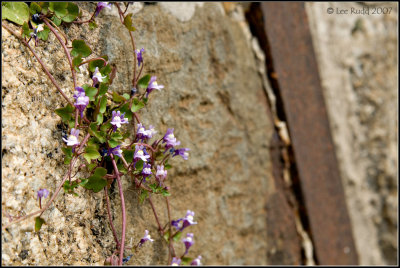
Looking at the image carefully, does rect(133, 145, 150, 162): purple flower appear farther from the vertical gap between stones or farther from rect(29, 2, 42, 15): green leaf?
the vertical gap between stones

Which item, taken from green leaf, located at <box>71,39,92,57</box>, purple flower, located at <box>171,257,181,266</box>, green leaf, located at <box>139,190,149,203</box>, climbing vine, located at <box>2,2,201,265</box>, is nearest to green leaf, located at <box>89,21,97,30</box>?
climbing vine, located at <box>2,2,201,265</box>

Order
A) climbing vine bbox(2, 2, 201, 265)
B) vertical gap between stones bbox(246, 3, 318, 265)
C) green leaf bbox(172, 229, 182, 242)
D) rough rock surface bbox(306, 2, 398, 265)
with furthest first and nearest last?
rough rock surface bbox(306, 2, 398, 265) → vertical gap between stones bbox(246, 3, 318, 265) → green leaf bbox(172, 229, 182, 242) → climbing vine bbox(2, 2, 201, 265)

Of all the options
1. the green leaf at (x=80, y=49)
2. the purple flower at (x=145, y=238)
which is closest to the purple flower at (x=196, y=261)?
the purple flower at (x=145, y=238)

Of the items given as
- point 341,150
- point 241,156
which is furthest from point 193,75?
point 341,150

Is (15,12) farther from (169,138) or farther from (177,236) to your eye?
(177,236)

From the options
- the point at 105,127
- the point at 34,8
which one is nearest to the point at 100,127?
the point at 105,127

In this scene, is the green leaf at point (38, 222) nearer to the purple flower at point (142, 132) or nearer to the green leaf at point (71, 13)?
the purple flower at point (142, 132)
